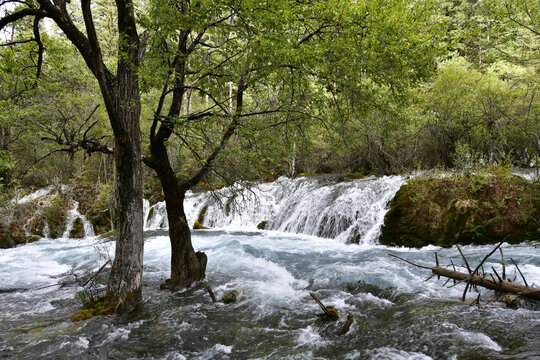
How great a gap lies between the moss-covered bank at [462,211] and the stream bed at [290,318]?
63 cm

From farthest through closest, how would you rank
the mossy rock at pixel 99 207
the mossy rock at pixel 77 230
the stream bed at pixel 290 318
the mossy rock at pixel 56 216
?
the mossy rock at pixel 99 207, the mossy rock at pixel 77 230, the mossy rock at pixel 56 216, the stream bed at pixel 290 318

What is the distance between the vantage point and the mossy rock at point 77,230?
52.0 ft

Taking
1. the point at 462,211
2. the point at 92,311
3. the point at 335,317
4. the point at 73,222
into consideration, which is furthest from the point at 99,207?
the point at 462,211

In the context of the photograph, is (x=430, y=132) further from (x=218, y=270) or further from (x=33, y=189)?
(x=33, y=189)

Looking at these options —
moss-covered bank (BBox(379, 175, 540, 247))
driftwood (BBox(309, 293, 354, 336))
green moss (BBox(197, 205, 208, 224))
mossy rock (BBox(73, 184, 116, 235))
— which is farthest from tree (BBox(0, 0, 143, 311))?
mossy rock (BBox(73, 184, 116, 235))

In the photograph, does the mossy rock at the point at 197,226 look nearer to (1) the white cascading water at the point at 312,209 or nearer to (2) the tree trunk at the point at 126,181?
(1) the white cascading water at the point at 312,209

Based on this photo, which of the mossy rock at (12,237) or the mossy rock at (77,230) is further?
the mossy rock at (77,230)

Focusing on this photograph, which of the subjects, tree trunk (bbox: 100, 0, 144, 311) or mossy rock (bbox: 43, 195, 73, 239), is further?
mossy rock (bbox: 43, 195, 73, 239)

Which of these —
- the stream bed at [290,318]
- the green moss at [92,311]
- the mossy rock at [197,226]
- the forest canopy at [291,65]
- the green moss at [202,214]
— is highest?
the forest canopy at [291,65]

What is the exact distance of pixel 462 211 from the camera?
932cm

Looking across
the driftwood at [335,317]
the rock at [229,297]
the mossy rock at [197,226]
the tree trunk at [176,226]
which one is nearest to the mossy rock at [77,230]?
the mossy rock at [197,226]

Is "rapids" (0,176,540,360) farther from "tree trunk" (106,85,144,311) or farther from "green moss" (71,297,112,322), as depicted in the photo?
"tree trunk" (106,85,144,311)

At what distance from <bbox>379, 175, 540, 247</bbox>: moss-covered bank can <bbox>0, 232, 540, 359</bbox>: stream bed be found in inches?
24.9

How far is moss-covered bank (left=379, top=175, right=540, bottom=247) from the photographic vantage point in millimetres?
8617
